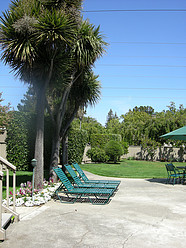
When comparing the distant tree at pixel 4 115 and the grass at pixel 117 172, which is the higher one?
the distant tree at pixel 4 115

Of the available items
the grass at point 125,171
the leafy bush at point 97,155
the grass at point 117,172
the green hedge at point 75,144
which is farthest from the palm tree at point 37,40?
the leafy bush at point 97,155

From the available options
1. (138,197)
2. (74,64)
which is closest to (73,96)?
(74,64)

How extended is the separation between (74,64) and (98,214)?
20.2ft

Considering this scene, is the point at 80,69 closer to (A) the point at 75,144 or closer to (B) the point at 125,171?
(A) the point at 75,144

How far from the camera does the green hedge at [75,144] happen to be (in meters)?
17.4

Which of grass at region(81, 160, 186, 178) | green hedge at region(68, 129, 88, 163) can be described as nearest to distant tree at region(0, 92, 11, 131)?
green hedge at region(68, 129, 88, 163)

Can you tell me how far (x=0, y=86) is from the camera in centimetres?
2366

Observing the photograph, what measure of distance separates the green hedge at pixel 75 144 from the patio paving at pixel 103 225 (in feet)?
32.1

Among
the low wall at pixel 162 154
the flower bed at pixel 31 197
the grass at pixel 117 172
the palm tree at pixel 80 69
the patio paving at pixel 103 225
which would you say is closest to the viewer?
the patio paving at pixel 103 225

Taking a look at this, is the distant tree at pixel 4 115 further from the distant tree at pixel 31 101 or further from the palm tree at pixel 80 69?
the palm tree at pixel 80 69

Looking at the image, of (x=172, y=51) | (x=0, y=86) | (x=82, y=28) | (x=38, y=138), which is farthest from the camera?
(x=0, y=86)

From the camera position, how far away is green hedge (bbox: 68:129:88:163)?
17422mm

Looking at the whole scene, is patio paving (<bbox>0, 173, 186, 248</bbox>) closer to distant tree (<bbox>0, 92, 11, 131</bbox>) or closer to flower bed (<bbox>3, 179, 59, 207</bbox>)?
flower bed (<bbox>3, 179, 59, 207</bbox>)

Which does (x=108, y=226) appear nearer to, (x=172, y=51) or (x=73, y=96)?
(x=73, y=96)
